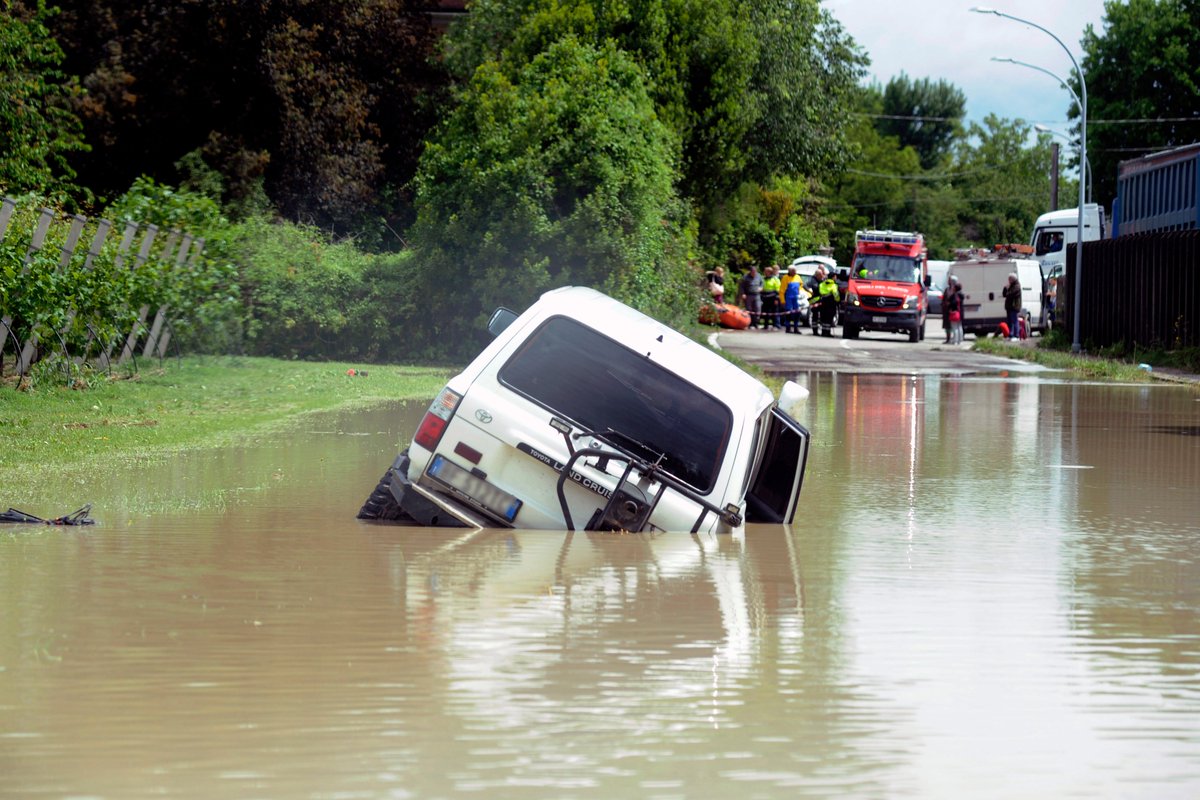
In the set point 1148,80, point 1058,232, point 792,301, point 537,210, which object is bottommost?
point 792,301

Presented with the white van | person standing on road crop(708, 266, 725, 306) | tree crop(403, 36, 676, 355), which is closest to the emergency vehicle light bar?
person standing on road crop(708, 266, 725, 306)

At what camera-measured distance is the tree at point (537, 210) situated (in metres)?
30.1

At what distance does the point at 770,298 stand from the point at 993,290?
6.19 metres

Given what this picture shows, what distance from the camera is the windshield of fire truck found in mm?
48125

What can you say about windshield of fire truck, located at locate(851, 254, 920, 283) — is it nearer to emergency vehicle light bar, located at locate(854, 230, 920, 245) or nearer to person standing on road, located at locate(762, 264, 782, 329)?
emergency vehicle light bar, located at locate(854, 230, 920, 245)

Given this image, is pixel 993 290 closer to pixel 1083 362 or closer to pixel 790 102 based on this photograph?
pixel 790 102

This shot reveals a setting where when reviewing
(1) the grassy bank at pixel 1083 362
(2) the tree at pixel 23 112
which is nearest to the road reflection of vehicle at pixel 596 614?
(1) the grassy bank at pixel 1083 362

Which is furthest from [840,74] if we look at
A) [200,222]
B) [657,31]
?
[200,222]

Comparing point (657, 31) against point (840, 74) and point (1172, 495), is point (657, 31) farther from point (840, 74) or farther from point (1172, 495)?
point (1172, 495)

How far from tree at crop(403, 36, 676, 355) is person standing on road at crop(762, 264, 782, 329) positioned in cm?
1866

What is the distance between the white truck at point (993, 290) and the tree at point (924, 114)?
96.9m

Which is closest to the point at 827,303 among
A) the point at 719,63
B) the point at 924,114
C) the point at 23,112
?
the point at 719,63

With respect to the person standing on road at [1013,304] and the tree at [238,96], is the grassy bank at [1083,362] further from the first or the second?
the tree at [238,96]

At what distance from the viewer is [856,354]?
126 ft
